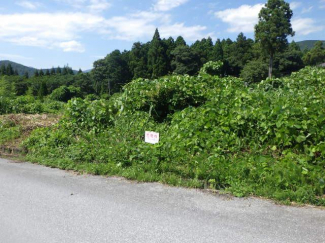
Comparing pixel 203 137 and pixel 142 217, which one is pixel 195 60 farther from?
pixel 142 217

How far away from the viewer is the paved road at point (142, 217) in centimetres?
253


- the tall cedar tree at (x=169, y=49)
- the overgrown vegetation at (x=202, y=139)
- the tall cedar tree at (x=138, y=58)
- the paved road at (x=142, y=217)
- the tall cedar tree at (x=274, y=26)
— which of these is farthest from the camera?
the tall cedar tree at (x=138, y=58)

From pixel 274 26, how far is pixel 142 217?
36730 mm

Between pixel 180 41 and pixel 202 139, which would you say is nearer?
pixel 202 139

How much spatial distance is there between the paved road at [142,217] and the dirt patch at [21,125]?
251 cm

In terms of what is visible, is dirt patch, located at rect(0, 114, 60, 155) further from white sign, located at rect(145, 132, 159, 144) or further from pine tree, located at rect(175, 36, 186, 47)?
pine tree, located at rect(175, 36, 186, 47)

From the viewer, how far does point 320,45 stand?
5584 centimetres

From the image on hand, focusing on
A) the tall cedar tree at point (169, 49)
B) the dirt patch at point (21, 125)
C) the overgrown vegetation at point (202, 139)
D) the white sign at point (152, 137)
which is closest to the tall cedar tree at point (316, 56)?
the tall cedar tree at point (169, 49)

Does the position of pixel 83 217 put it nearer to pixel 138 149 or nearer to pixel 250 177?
pixel 138 149

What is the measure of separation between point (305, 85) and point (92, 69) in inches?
2341

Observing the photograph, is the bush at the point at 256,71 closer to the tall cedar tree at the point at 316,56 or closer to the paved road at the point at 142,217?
the tall cedar tree at the point at 316,56

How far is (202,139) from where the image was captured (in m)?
4.65

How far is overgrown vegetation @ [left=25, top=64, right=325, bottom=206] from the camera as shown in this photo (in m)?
3.64

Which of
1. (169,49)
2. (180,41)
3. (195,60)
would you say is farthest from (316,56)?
(169,49)
